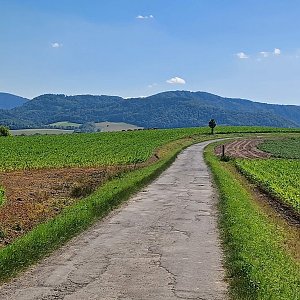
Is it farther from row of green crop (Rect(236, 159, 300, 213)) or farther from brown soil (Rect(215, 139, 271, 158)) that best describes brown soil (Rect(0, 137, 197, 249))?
brown soil (Rect(215, 139, 271, 158))

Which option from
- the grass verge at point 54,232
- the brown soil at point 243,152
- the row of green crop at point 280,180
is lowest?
the row of green crop at point 280,180

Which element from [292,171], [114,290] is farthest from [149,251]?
[292,171]

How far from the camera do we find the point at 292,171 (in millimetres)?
38125

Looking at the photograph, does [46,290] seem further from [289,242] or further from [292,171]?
[292,171]

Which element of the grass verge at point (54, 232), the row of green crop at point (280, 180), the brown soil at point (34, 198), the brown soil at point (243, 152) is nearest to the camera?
the grass verge at point (54, 232)

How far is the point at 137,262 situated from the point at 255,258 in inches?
108

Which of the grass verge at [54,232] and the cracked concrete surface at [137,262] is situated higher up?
the grass verge at [54,232]

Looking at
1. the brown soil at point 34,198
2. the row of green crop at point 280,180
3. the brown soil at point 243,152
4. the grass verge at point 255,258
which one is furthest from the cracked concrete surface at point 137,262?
the brown soil at point 243,152

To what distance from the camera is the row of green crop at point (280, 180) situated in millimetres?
24594

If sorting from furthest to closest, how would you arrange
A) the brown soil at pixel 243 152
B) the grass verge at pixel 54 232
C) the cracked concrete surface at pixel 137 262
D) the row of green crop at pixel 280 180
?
the brown soil at pixel 243 152 → the row of green crop at pixel 280 180 → the grass verge at pixel 54 232 → the cracked concrete surface at pixel 137 262

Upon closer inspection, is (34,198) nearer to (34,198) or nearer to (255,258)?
(34,198)

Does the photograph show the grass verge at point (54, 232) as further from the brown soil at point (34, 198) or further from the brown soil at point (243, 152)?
the brown soil at point (243, 152)

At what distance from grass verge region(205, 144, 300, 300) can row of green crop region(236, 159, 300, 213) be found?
15.4ft

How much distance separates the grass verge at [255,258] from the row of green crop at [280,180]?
15.4ft
